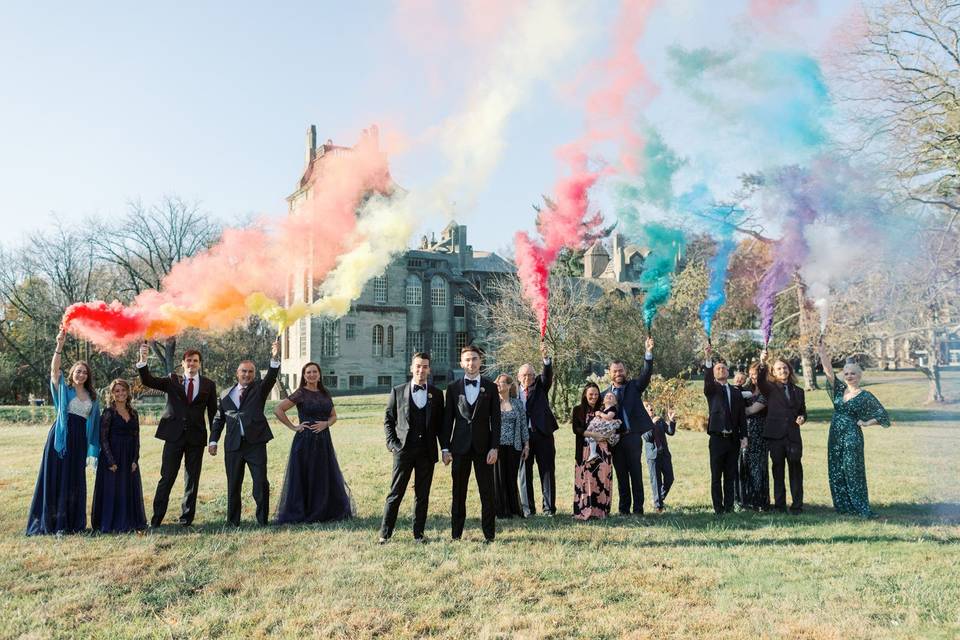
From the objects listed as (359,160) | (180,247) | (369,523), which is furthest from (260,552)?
(180,247)

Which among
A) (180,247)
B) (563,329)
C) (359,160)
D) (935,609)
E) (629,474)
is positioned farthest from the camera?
(180,247)

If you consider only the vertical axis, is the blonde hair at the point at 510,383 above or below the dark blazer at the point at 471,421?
above

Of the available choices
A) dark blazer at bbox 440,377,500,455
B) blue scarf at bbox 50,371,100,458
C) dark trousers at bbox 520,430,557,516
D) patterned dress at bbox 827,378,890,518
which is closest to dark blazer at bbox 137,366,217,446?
blue scarf at bbox 50,371,100,458

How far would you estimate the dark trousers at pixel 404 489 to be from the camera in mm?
7648

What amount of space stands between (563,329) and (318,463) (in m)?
20.5

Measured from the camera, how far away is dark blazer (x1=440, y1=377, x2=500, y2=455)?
26.0 ft

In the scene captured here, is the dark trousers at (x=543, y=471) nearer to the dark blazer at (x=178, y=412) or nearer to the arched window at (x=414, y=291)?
the dark blazer at (x=178, y=412)

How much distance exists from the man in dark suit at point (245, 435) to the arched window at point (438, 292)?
4517cm

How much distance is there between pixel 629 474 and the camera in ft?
30.9

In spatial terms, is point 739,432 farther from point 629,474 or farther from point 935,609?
point 935,609

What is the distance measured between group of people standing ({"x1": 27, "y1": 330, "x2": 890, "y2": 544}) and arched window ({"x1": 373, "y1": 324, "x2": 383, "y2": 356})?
41794 millimetres

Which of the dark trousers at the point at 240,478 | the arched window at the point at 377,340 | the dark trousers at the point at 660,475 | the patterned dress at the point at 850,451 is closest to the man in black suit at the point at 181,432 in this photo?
the dark trousers at the point at 240,478

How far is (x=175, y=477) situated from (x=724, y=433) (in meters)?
7.49

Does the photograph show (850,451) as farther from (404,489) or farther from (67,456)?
(67,456)
